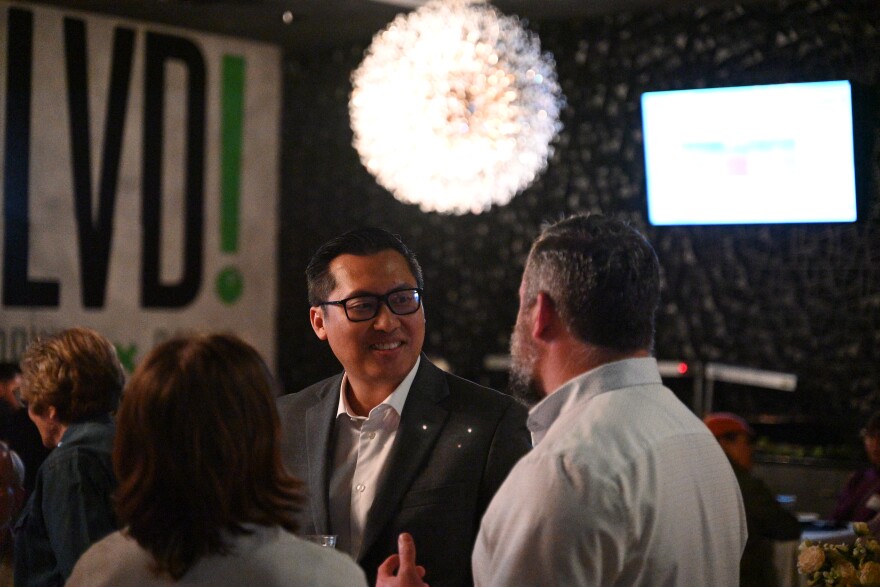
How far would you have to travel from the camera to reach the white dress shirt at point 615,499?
1.43 meters

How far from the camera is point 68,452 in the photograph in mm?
2195

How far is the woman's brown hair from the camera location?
4.13 feet

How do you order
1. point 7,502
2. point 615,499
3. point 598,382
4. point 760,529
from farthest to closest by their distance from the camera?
point 760,529 → point 7,502 → point 598,382 → point 615,499

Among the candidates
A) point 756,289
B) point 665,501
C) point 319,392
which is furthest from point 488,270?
point 665,501

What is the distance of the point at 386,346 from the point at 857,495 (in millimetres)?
3792

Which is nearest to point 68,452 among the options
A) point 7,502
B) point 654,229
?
point 7,502

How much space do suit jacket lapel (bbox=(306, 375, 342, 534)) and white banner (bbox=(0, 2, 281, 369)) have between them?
5.21 meters

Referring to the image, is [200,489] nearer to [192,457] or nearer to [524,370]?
[192,457]

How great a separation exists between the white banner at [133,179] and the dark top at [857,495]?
13.9 ft

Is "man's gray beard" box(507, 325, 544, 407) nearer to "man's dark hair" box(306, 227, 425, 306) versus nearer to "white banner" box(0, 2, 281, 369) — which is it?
"man's dark hair" box(306, 227, 425, 306)

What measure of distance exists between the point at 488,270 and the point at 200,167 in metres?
2.22

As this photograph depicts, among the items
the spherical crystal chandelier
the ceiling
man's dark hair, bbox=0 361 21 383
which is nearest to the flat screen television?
the spherical crystal chandelier

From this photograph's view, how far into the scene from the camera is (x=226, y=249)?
7.98m

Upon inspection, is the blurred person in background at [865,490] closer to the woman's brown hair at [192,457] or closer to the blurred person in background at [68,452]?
the blurred person in background at [68,452]
